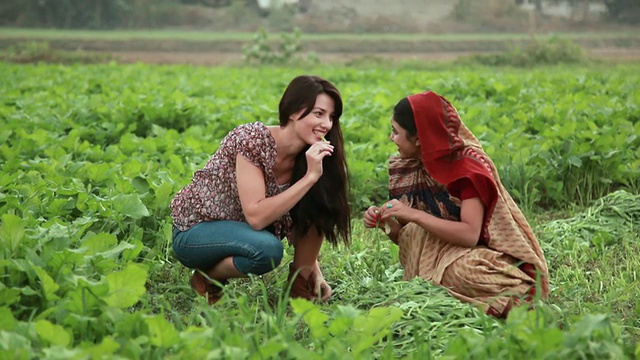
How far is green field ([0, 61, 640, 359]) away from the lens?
107 inches

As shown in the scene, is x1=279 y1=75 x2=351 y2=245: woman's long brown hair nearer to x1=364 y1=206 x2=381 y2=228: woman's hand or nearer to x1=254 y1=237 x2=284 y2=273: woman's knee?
x1=364 y1=206 x2=381 y2=228: woman's hand

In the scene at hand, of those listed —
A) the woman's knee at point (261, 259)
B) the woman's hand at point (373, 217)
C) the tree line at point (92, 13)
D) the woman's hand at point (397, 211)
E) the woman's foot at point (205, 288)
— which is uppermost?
the woman's hand at point (397, 211)

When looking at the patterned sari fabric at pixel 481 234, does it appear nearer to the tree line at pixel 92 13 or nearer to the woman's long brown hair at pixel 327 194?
the woman's long brown hair at pixel 327 194

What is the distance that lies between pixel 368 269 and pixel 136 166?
1.65 m

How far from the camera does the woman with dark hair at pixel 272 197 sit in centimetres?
356

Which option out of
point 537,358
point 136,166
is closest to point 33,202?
point 136,166

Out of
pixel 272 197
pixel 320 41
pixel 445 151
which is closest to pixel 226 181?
pixel 272 197

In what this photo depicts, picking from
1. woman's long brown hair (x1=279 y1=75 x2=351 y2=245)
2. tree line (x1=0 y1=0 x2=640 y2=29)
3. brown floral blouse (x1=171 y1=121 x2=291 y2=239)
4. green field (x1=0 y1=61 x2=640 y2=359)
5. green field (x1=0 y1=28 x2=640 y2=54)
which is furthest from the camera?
tree line (x1=0 y1=0 x2=640 y2=29)

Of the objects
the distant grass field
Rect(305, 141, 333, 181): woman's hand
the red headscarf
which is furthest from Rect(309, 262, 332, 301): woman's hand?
the distant grass field

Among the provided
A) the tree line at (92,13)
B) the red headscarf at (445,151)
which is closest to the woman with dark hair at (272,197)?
the red headscarf at (445,151)

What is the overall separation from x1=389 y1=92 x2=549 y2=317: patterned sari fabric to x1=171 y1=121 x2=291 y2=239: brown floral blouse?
63 centimetres

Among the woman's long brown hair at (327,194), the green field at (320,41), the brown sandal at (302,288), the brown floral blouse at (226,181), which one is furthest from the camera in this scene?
the green field at (320,41)

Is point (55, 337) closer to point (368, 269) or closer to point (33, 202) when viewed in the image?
point (33, 202)

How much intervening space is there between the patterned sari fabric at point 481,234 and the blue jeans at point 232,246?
2.28ft
